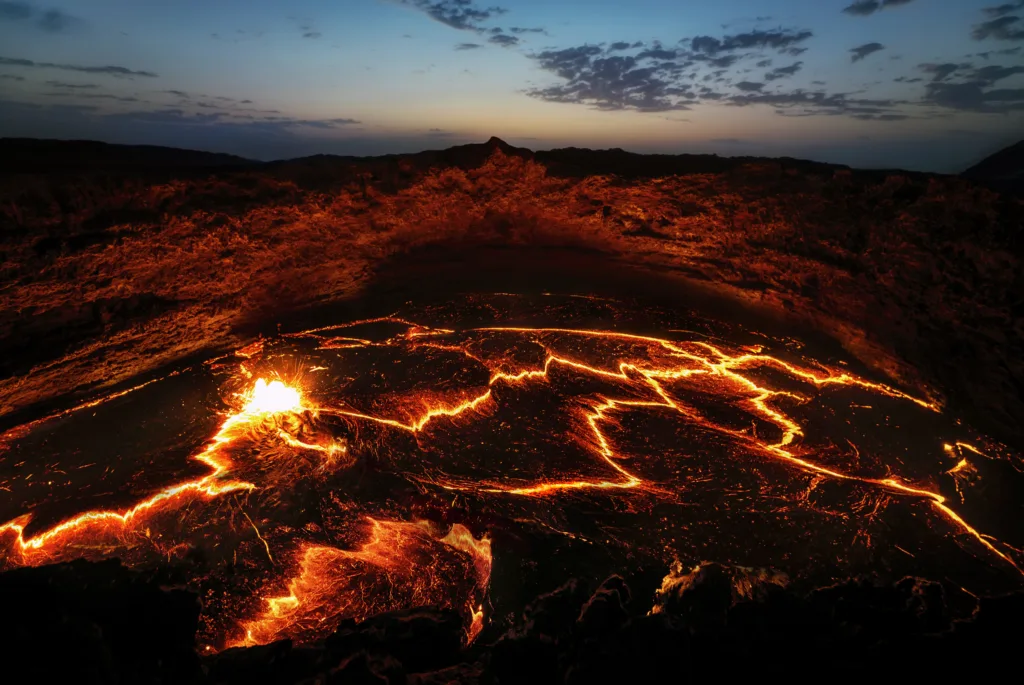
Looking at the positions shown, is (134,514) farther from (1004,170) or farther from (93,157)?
(1004,170)

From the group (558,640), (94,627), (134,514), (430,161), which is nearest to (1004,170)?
(430,161)

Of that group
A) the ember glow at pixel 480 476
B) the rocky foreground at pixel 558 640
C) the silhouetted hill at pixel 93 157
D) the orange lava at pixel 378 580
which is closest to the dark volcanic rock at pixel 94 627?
the rocky foreground at pixel 558 640

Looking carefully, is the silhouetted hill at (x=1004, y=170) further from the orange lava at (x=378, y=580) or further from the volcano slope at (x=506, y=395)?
the orange lava at (x=378, y=580)

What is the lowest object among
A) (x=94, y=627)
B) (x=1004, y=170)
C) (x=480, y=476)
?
(x=480, y=476)

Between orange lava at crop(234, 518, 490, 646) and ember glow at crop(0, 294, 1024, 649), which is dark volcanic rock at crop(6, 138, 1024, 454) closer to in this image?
ember glow at crop(0, 294, 1024, 649)

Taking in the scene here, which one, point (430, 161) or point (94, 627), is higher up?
point (430, 161)

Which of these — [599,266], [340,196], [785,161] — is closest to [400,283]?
[340,196]

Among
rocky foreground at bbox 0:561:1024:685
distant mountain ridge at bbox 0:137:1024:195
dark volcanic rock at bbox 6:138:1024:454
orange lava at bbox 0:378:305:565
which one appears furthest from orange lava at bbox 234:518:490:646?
distant mountain ridge at bbox 0:137:1024:195
